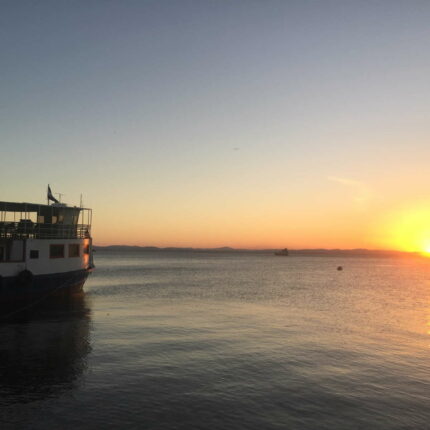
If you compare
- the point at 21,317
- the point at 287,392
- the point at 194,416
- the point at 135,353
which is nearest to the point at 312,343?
the point at 287,392

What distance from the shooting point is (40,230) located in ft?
→ 124

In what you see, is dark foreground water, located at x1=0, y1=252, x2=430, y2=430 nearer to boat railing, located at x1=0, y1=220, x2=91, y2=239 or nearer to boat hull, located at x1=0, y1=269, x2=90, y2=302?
A: boat hull, located at x1=0, y1=269, x2=90, y2=302

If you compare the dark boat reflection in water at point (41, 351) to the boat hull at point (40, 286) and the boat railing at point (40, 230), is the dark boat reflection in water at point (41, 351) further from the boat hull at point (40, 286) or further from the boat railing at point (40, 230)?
the boat railing at point (40, 230)

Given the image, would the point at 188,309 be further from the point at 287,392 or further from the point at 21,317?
the point at 287,392

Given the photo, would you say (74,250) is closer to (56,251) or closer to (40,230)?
(56,251)

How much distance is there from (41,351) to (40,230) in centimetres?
1882

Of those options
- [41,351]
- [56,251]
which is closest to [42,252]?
[56,251]

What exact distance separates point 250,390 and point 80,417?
23.0 feet

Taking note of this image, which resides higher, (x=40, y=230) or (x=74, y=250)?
(x=40, y=230)

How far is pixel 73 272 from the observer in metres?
40.6

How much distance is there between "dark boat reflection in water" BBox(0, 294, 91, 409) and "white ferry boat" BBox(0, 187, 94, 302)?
2205 millimetres

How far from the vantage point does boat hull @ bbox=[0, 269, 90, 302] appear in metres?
31.9

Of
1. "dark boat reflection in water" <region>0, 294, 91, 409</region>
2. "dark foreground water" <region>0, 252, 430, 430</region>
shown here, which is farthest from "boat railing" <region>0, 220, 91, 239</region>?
"dark foreground water" <region>0, 252, 430, 430</region>

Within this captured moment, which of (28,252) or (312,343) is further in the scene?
(28,252)
